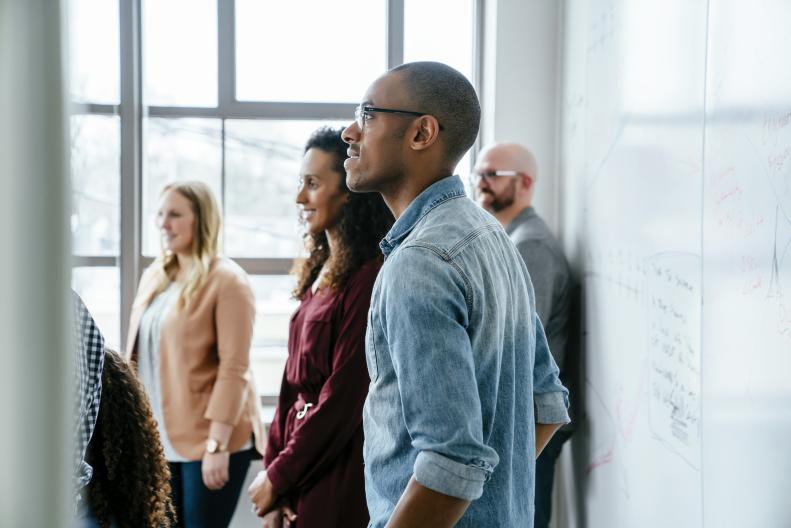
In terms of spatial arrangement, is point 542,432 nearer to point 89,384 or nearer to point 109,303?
point 89,384

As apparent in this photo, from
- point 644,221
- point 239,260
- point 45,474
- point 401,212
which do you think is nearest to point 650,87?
point 644,221

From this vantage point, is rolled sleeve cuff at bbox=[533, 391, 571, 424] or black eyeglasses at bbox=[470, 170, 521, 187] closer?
rolled sleeve cuff at bbox=[533, 391, 571, 424]

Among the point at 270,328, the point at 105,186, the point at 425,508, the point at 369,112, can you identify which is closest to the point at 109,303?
the point at 105,186

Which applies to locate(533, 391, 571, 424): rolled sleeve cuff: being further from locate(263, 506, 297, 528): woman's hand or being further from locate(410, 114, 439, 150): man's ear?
locate(263, 506, 297, 528): woman's hand

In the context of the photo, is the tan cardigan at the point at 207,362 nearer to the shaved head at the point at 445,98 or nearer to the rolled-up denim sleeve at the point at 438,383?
the shaved head at the point at 445,98

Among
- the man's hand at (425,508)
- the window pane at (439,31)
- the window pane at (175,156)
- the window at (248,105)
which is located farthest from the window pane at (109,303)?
the man's hand at (425,508)

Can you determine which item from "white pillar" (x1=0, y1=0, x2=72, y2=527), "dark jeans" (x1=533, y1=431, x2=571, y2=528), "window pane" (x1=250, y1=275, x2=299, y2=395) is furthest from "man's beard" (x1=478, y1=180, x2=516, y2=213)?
"white pillar" (x1=0, y1=0, x2=72, y2=527)

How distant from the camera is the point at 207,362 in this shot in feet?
8.31

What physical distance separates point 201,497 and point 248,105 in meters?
1.72

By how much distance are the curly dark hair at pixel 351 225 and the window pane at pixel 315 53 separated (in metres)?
1.61

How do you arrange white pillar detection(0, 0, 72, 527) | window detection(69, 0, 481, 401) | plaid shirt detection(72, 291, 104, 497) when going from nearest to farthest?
1. white pillar detection(0, 0, 72, 527)
2. plaid shirt detection(72, 291, 104, 497)
3. window detection(69, 0, 481, 401)

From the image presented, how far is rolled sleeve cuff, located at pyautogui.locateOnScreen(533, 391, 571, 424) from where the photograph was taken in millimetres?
1312

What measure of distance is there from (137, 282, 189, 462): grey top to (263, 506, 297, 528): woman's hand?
75 cm

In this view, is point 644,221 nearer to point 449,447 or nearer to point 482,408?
point 482,408
